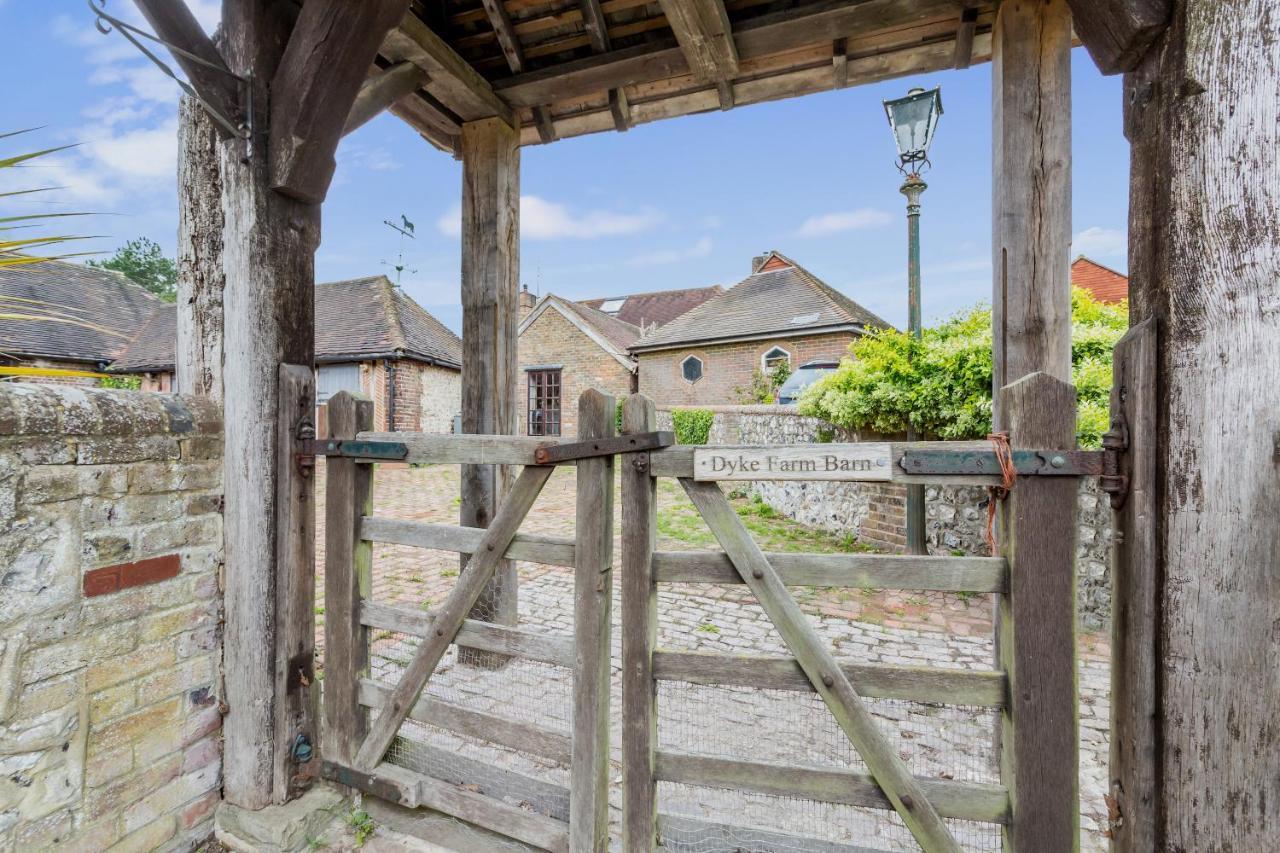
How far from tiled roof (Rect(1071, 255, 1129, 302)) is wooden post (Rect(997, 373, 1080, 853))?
23.6 metres

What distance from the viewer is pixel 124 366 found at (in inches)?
661

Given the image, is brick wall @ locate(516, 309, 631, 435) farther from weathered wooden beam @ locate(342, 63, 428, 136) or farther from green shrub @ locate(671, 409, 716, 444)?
weathered wooden beam @ locate(342, 63, 428, 136)

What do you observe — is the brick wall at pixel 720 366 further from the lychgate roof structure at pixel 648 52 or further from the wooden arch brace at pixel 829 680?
the wooden arch brace at pixel 829 680

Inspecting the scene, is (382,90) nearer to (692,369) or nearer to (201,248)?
(201,248)

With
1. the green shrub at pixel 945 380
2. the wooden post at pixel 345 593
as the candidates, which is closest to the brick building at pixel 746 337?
the green shrub at pixel 945 380

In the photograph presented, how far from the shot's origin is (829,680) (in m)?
1.60

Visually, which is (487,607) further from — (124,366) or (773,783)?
(124,366)

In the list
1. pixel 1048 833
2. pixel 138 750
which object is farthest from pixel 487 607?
pixel 1048 833

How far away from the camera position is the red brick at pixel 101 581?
1.71 meters

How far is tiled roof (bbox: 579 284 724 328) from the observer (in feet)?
88.5

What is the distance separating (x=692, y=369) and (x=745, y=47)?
15.6 m

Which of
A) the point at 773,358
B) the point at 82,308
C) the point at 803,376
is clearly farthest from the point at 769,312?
the point at 82,308

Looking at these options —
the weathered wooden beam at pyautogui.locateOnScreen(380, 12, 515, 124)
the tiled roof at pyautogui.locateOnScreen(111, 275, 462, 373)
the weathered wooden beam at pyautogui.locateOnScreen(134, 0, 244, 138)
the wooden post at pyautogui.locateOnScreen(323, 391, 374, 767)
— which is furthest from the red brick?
the tiled roof at pyautogui.locateOnScreen(111, 275, 462, 373)

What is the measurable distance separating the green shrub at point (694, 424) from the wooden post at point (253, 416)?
35.8 feet
